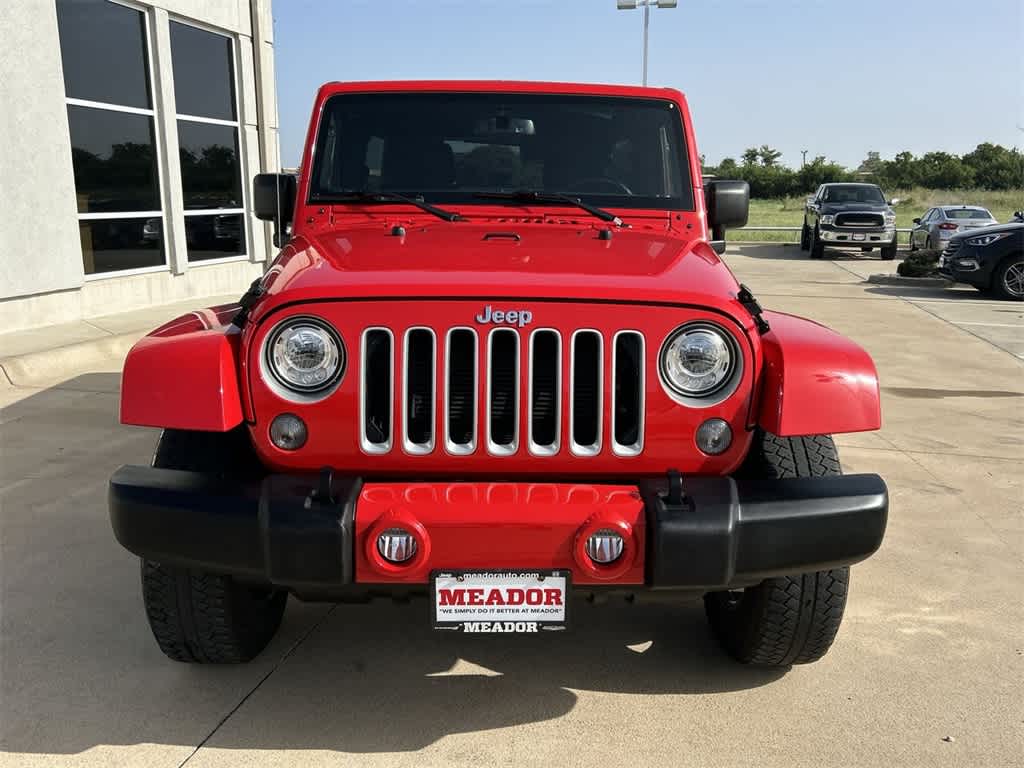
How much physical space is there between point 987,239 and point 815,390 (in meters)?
13.1

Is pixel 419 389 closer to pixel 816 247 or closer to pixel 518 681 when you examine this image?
pixel 518 681

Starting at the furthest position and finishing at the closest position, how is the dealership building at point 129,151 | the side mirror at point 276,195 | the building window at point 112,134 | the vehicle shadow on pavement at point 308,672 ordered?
the building window at point 112,134 → the dealership building at point 129,151 → the side mirror at point 276,195 → the vehicle shadow on pavement at point 308,672

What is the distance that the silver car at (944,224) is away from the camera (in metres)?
18.7

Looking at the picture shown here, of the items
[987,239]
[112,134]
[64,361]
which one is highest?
[112,134]

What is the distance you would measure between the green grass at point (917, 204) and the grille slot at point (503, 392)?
29212mm

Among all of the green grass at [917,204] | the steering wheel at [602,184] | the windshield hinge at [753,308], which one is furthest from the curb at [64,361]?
the green grass at [917,204]

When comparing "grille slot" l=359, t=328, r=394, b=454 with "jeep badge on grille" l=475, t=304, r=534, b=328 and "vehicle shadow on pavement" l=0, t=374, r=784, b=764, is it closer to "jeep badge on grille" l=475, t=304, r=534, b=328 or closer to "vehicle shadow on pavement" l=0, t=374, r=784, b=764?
"jeep badge on grille" l=475, t=304, r=534, b=328

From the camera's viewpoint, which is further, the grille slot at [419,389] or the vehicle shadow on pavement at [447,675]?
the vehicle shadow on pavement at [447,675]

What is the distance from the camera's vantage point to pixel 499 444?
250 centimetres

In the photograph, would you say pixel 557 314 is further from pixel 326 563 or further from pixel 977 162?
A: pixel 977 162

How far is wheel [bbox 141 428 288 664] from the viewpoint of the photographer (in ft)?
8.82

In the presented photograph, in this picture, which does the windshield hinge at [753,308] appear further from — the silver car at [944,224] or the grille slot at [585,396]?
the silver car at [944,224]

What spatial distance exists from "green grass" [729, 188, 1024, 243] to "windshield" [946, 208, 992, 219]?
10612 millimetres

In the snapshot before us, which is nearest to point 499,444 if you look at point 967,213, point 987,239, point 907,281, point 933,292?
point 987,239
